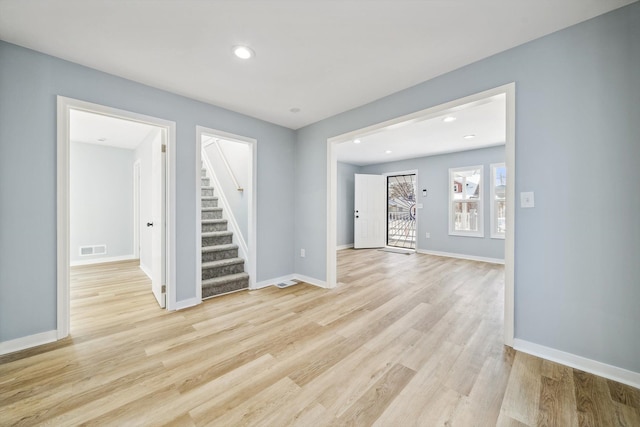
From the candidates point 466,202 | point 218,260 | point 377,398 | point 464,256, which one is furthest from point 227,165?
point 464,256

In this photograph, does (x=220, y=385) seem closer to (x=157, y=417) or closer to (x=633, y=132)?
(x=157, y=417)

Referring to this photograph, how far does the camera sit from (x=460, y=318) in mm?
2527

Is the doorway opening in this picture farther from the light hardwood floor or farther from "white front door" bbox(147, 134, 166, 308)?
"white front door" bbox(147, 134, 166, 308)

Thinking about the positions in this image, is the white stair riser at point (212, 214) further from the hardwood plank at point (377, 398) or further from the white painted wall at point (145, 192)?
the hardwood plank at point (377, 398)

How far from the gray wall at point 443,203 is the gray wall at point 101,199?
21.9 feet

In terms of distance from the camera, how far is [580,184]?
68.5 inches

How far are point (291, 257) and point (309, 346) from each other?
6.76 ft

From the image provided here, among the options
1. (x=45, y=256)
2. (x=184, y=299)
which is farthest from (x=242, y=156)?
(x=45, y=256)

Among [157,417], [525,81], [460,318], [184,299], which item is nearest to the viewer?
[157,417]

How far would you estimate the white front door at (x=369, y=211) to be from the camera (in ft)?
22.5

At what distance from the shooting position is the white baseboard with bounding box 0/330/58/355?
6.29 feet

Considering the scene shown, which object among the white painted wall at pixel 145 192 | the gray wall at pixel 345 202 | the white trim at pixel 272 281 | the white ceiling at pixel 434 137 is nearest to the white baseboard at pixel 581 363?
the white ceiling at pixel 434 137

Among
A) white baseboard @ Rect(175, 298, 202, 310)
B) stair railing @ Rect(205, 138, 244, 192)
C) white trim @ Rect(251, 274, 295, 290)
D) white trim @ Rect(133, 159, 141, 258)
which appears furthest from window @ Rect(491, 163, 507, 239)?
white trim @ Rect(133, 159, 141, 258)

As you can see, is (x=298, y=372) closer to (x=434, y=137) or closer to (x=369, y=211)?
(x=434, y=137)
